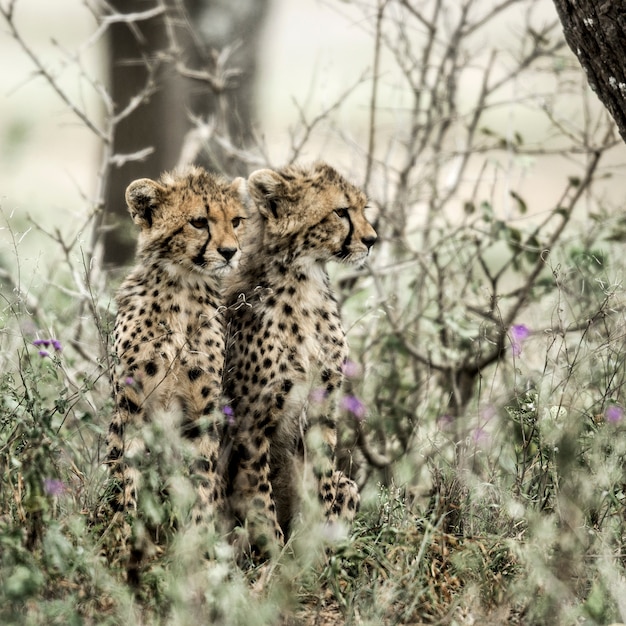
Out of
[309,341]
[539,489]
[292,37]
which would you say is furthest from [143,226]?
[292,37]

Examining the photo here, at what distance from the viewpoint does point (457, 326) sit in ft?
14.7

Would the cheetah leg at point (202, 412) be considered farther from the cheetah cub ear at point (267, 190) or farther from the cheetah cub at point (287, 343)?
the cheetah cub ear at point (267, 190)

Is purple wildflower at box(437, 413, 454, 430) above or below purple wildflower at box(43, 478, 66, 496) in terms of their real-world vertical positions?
above

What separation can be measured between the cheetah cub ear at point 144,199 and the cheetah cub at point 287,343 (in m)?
0.32

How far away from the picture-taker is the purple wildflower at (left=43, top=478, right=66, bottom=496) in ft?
8.58

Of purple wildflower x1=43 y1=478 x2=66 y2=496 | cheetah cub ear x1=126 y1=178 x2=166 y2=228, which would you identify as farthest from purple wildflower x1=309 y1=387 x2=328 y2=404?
purple wildflower x1=43 y1=478 x2=66 y2=496

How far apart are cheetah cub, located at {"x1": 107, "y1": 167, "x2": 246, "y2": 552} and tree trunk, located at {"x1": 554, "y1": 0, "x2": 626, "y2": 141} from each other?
3.86 feet

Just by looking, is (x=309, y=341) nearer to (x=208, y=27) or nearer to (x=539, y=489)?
(x=539, y=489)

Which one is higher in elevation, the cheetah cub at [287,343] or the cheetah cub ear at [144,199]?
the cheetah cub ear at [144,199]

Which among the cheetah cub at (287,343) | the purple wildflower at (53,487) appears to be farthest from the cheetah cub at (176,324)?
the purple wildflower at (53,487)

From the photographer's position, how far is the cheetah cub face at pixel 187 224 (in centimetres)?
336

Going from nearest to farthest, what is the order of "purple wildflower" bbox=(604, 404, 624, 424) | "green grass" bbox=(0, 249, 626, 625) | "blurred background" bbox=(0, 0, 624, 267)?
1. "green grass" bbox=(0, 249, 626, 625)
2. "purple wildflower" bbox=(604, 404, 624, 424)
3. "blurred background" bbox=(0, 0, 624, 267)

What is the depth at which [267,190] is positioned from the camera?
3.56m

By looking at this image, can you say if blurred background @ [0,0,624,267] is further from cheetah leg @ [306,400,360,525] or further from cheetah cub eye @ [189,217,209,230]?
cheetah leg @ [306,400,360,525]
